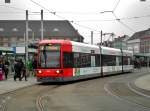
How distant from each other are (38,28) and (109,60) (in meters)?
119

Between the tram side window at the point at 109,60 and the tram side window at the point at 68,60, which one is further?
the tram side window at the point at 109,60

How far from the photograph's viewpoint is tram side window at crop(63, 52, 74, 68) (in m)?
29.5

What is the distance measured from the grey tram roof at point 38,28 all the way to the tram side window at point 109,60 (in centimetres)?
11341

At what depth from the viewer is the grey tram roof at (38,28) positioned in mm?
159875

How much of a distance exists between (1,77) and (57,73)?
5123 millimetres

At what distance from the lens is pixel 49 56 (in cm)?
2920

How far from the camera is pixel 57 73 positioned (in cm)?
2886

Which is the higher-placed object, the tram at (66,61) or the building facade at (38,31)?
the building facade at (38,31)

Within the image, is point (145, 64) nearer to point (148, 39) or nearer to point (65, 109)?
point (148, 39)

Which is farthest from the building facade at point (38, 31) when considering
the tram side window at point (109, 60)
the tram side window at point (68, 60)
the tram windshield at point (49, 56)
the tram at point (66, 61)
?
the tram windshield at point (49, 56)

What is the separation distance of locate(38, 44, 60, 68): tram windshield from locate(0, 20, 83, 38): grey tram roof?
424 feet

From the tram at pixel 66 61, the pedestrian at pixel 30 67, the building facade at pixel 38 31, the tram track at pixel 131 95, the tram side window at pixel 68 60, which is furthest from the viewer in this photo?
the building facade at pixel 38 31

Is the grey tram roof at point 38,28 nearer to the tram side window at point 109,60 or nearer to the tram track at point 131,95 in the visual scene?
the tram side window at point 109,60

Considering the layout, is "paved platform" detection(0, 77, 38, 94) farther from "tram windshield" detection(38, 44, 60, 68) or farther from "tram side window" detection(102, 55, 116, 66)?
"tram side window" detection(102, 55, 116, 66)
